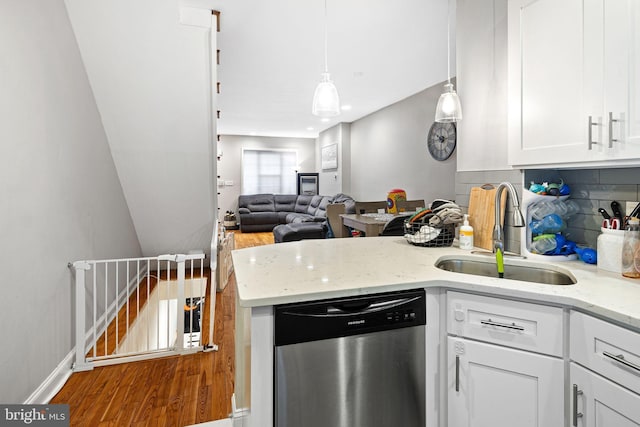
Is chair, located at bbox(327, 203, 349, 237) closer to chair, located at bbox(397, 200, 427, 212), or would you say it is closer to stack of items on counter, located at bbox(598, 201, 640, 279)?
chair, located at bbox(397, 200, 427, 212)

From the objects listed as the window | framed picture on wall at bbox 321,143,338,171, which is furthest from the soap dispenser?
the window

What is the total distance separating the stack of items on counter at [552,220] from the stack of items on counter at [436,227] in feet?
1.17

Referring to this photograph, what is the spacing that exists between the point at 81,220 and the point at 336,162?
6127mm

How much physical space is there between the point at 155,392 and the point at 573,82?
103 inches

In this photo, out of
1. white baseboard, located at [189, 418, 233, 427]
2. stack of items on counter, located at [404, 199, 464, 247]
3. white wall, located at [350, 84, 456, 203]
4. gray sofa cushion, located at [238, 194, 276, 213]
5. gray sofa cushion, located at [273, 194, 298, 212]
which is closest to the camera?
white baseboard, located at [189, 418, 233, 427]

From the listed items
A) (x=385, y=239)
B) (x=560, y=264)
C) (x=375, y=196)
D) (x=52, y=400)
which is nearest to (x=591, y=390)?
(x=560, y=264)

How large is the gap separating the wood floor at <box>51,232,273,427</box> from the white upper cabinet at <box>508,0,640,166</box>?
2075 mm

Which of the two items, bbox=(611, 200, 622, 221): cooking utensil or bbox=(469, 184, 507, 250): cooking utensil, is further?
bbox=(469, 184, 507, 250): cooking utensil

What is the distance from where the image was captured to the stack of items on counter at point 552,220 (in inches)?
61.5

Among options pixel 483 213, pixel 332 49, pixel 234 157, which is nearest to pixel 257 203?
pixel 234 157

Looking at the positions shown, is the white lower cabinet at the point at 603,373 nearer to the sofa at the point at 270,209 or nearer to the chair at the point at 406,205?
the chair at the point at 406,205

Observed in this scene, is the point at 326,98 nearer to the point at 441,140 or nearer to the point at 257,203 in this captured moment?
the point at 441,140

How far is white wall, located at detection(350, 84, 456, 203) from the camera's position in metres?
4.82

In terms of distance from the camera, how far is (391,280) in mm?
1254
